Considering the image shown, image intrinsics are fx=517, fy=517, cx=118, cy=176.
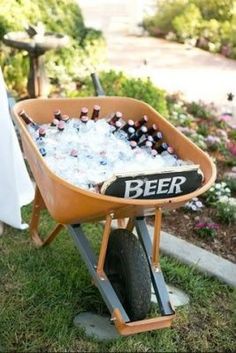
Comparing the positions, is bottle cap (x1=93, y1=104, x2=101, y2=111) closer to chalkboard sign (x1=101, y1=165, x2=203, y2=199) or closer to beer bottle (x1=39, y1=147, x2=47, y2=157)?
beer bottle (x1=39, y1=147, x2=47, y2=157)

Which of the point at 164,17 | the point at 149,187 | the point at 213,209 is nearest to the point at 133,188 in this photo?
the point at 149,187

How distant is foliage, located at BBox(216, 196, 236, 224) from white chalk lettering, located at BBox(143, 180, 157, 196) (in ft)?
4.49

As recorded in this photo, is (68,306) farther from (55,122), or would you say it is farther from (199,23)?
(199,23)

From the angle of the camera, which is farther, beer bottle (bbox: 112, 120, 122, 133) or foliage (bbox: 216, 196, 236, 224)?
foliage (bbox: 216, 196, 236, 224)

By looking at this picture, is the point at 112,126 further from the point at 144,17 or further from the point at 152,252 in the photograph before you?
the point at 144,17

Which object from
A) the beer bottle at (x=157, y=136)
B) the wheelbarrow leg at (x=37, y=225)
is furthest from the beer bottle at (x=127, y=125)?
the wheelbarrow leg at (x=37, y=225)

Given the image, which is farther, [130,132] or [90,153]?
[130,132]

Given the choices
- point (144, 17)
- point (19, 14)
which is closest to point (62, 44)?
point (19, 14)

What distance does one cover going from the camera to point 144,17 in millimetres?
8953

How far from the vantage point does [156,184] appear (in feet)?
6.59

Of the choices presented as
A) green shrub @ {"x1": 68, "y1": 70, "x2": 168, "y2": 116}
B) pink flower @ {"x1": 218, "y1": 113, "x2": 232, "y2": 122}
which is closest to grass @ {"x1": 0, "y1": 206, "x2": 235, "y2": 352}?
green shrub @ {"x1": 68, "y1": 70, "x2": 168, "y2": 116}

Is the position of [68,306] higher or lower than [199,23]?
lower

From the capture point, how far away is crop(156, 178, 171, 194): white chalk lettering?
2008 mm

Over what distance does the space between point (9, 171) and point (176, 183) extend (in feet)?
3.42
